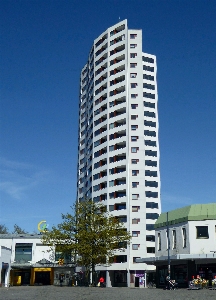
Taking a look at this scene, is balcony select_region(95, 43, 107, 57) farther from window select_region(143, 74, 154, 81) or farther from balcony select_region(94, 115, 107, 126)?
balcony select_region(94, 115, 107, 126)

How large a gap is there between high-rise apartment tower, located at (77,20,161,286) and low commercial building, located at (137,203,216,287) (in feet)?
97.6

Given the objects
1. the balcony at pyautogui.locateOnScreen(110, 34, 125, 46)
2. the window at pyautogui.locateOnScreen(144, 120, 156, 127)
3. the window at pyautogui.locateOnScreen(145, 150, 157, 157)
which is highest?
the balcony at pyautogui.locateOnScreen(110, 34, 125, 46)

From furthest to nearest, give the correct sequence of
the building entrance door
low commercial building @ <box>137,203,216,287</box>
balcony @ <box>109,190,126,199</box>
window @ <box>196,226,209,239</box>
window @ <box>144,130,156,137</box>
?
window @ <box>144,130,156,137</box>
balcony @ <box>109,190,126,199</box>
the building entrance door
window @ <box>196,226,209,239</box>
low commercial building @ <box>137,203,216,287</box>

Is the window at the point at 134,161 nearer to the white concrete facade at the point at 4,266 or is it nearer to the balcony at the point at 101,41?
the white concrete facade at the point at 4,266

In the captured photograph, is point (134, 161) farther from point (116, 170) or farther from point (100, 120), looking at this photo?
point (100, 120)

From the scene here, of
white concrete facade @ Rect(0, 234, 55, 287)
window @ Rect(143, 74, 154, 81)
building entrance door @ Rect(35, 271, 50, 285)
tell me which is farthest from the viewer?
window @ Rect(143, 74, 154, 81)

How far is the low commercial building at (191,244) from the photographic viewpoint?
49.7 m

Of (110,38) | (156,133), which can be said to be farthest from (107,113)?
(110,38)

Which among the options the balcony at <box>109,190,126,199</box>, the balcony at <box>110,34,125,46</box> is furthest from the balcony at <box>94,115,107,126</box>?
the balcony at <box>110,34,125,46</box>

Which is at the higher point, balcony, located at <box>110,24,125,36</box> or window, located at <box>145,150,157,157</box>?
balcony, located at <box>110,24,125,36</box>

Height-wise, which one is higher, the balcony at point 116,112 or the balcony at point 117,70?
the balcony at point 117,70

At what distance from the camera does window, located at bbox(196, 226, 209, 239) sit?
51125mm

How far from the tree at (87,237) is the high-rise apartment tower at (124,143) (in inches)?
834

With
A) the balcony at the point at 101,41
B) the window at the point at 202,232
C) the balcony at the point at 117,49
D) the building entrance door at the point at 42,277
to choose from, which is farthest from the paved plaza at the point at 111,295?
the balcony at the point at 101,41
